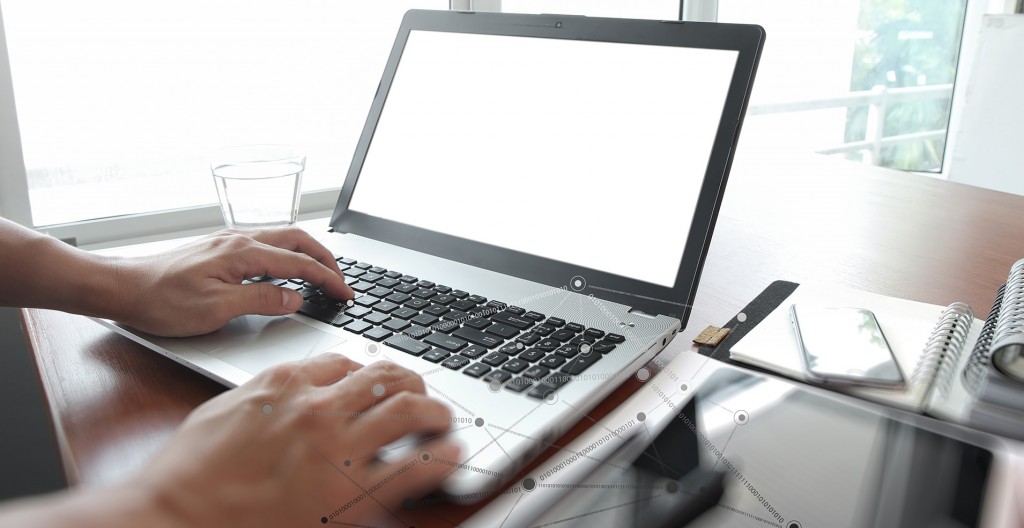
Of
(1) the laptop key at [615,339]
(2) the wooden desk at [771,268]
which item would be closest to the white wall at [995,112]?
(2) the wooden desk at [771,268]

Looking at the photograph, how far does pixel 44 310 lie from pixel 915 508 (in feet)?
2.56

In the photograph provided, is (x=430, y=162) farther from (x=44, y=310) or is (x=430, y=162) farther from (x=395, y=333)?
(x=44, y=310)

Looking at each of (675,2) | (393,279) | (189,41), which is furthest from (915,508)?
(675,2)

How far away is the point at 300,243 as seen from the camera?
73 centimetres

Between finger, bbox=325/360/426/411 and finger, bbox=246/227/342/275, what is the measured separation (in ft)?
0.86

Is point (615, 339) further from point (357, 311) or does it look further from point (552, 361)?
point (357, 311)

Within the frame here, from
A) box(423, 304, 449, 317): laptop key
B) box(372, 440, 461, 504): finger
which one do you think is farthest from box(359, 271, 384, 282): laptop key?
box(372, 440, 461, 504): finger

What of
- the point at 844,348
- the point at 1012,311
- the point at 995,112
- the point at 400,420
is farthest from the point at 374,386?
the point at 995,112

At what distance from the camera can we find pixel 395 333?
625mm

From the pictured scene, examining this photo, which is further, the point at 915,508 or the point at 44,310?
the point at 44,310

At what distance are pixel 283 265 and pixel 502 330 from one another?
22cm

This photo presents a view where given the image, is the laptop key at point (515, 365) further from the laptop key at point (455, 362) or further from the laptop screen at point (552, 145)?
the laptop screen at point (552, 145)

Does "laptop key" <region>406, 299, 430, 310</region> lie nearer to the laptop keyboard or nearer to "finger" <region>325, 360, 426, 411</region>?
the laptop keyboard

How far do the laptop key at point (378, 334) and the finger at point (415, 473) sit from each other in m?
0.19
